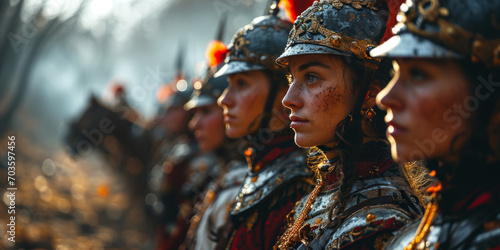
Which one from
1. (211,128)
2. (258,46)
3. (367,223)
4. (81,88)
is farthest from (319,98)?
(81,88)

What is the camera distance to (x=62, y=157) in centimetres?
2814

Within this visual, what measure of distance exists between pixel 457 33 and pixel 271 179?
6.07 feet

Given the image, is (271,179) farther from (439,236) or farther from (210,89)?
(210,89)

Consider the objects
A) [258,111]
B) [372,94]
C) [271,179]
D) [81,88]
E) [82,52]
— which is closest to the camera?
[372,94]

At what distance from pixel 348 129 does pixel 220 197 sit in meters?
1.93

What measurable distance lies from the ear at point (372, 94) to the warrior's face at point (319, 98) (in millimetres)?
76

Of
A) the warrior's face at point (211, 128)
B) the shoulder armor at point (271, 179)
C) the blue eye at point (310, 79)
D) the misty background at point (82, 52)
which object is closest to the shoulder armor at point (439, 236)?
the blue eye at point (310, 79)

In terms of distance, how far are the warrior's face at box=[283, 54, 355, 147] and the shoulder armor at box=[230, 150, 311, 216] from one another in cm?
66

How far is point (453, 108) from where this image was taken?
164cm

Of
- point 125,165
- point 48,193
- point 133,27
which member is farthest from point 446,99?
point 133,27

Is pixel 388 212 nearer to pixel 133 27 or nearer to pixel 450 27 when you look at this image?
pixel 450 27

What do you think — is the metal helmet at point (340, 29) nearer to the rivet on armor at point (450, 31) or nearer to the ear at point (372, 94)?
the ear at point (372, 94)

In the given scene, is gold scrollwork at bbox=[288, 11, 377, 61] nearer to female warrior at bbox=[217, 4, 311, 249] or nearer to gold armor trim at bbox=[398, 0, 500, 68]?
gold armor trim at bbox=[398, 0, 500, 68]

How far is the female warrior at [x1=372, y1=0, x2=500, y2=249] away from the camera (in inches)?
62.4
